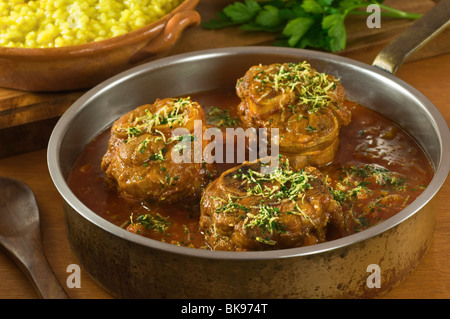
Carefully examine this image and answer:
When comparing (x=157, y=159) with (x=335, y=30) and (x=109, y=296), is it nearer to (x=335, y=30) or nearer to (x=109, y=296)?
(x=109, y=296)

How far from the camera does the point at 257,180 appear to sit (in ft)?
8.83

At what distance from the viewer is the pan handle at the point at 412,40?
3.50 meters

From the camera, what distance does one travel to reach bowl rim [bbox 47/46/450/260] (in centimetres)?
231

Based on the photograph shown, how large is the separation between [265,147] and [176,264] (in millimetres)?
972

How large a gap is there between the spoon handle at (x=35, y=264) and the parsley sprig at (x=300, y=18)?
6.79ft

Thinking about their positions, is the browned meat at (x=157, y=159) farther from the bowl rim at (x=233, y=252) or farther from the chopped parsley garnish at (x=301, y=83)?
the chopped parsley garnish at (x=301, y=83)

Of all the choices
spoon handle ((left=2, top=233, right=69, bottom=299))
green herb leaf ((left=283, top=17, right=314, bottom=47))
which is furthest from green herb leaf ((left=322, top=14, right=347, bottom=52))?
spoon handle ((left=2, top=233, right=69, bottom=299))

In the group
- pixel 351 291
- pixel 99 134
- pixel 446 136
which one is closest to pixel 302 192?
pixel 351 291

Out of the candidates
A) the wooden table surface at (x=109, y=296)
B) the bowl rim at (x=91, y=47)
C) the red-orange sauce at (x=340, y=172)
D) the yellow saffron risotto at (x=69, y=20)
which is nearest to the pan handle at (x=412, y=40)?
the red-orange sauce at (x=340, y=172)

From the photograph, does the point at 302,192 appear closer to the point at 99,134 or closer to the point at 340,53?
the point at 99,134

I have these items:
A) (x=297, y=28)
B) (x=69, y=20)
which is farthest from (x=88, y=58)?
(x=297, y=28)

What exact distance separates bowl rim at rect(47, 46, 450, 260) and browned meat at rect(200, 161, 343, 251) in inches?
6.5

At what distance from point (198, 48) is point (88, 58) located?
2.88 feet

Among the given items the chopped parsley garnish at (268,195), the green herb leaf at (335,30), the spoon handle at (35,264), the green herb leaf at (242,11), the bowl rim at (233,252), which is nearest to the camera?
the bowl rim at (233,252)
